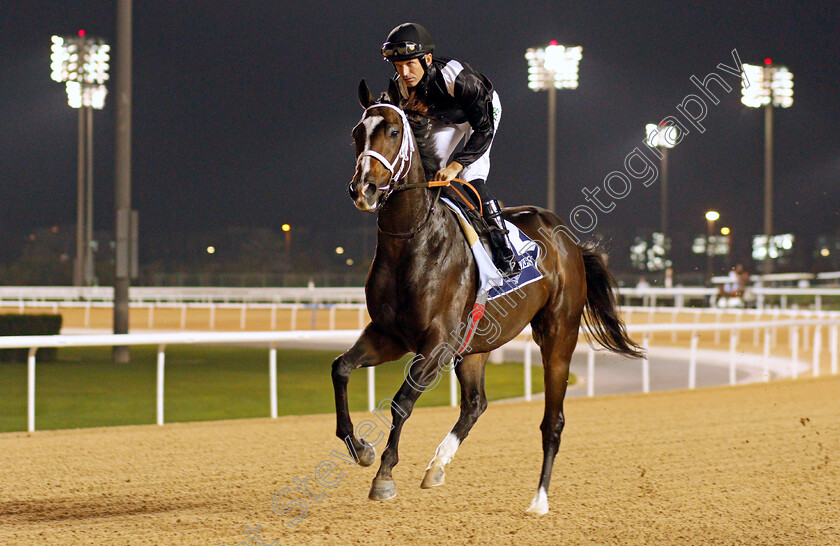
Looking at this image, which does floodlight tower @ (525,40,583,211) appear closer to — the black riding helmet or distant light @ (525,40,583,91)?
distant light @ (525,40,583,91)

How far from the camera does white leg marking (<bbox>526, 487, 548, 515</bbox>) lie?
163 inches

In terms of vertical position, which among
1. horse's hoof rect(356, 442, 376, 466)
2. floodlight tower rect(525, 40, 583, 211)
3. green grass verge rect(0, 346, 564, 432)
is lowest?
green grass verge rect(0, 346, 564, 432)

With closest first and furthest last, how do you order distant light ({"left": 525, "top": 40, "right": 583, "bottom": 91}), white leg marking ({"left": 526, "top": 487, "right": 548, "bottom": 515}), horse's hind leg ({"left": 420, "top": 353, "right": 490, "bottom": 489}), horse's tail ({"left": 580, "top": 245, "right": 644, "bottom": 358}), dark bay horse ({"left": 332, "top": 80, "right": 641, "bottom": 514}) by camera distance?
dark bay horse ({"left": 332, "top": 80, "right": 641, "bottom": 514}) < white leg marking ({"left": 526, "top": 487, "right": 548, "bottom": 515}) < horse's hind leg ({"left": 420, "top": 353, "right": 490, "bottom": 489}) < horse's tail ({"left": 580, "top": 245, "right": 644, "bottom": 358}) < distant light ({"left": 525, "top": 40, "right": 583, "bottom": 91})

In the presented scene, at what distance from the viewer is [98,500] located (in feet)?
14.7

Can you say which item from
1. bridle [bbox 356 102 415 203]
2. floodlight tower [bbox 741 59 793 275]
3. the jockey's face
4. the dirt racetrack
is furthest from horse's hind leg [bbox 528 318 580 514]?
floodlight tower [bbox 741 59 793 275]

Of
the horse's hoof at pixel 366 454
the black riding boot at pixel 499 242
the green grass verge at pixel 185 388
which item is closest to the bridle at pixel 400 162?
the black riding boot at pixel 499 242

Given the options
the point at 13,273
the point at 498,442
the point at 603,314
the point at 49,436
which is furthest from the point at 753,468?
the point at 13,273

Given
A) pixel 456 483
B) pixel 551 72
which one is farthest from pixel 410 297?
pixel 551 72

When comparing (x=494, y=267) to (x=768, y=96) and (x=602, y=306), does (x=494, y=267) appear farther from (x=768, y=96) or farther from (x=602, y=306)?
(x=768, y=96)

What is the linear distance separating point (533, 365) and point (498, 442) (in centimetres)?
728

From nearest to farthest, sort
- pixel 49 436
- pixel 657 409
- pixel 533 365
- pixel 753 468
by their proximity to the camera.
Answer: pixel 753 468 → pixel 49 436 → pixel 657 409 → pixel 533 365

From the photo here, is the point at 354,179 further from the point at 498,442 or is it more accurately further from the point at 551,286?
the point at 498,442

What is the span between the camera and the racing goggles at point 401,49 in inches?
152

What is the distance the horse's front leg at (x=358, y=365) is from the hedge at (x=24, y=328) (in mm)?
9528
